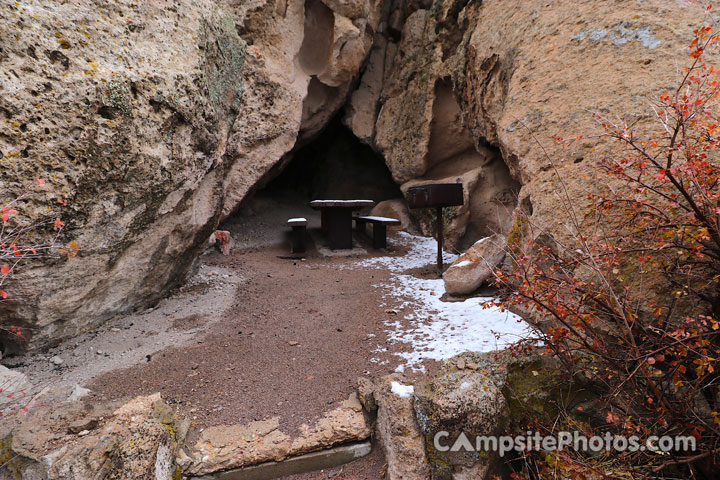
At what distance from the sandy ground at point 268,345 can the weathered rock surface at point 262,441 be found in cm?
9

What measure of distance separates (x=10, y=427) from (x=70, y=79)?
2514mm

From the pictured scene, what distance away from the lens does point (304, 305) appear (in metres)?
4.77

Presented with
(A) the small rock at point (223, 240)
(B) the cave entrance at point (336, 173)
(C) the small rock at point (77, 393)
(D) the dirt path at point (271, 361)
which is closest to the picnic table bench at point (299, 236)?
(A) the small rock at point (223, 240)

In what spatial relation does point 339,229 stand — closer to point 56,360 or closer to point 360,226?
point 360,226

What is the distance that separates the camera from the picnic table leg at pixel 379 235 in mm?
8180

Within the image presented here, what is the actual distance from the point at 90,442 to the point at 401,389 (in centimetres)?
191

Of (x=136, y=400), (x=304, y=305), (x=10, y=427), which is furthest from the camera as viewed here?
(x=304, y=305)

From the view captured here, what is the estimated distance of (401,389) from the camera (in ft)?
8.72

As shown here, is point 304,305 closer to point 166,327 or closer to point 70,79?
point 166,327

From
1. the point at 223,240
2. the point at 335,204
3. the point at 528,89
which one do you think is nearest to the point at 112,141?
the point at 223,240

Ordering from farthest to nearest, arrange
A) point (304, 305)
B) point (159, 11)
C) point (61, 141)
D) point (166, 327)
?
point (304, 305) → point (166, 327) → point (159, 11) → point (61, 141)

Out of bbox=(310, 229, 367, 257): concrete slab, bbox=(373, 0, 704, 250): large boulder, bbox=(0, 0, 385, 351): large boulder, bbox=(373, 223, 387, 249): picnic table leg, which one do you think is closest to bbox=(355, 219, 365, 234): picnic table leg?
bbox=(310, 229, 367, 257): concrete slab

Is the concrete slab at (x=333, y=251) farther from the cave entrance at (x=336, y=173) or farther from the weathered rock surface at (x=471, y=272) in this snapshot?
the cave entrance at (x=336, y=173)

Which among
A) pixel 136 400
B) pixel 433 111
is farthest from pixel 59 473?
pixel 433 111
